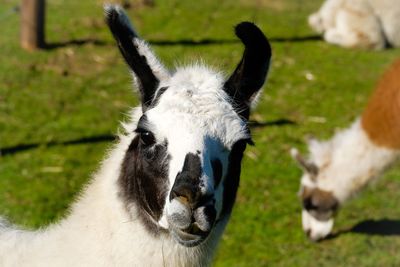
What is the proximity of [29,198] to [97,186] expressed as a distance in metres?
4.40

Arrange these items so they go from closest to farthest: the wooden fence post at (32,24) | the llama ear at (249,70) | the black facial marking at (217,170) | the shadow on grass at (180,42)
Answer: the black facial marking at (217,170), the llama ear at (249,70), the wooden fence post at (32,24), the shadow on grass at (180,42)

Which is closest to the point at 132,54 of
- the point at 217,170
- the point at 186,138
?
the point at 186,138

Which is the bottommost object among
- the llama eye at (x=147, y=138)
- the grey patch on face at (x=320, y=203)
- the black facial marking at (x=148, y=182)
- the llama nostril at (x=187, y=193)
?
the grey patch on face at (x=320, y=203)

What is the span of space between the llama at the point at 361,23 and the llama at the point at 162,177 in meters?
12.0

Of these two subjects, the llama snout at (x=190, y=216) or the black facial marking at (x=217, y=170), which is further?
the black facial marking at (x=217, y=170)

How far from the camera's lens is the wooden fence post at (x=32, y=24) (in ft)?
39.8

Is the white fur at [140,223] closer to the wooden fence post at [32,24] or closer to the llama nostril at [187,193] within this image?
the llama nostril at [187,193]

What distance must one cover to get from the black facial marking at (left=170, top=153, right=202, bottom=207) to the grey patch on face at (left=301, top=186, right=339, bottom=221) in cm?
507

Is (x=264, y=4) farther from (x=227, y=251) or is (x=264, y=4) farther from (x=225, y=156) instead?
(x=225, y=156)

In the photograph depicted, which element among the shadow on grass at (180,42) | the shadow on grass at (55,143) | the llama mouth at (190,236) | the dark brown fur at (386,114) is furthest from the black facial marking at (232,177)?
the shadow on grass at (180,42)

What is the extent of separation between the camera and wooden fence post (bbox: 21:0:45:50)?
12.1 meters

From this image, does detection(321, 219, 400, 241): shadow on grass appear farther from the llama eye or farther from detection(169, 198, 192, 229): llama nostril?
detection(169, 198, 192, 229): llama nostril

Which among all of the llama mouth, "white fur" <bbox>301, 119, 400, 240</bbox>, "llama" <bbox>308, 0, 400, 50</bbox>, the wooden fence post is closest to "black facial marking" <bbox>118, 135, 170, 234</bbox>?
the llama mouth

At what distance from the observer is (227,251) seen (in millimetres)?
7234
